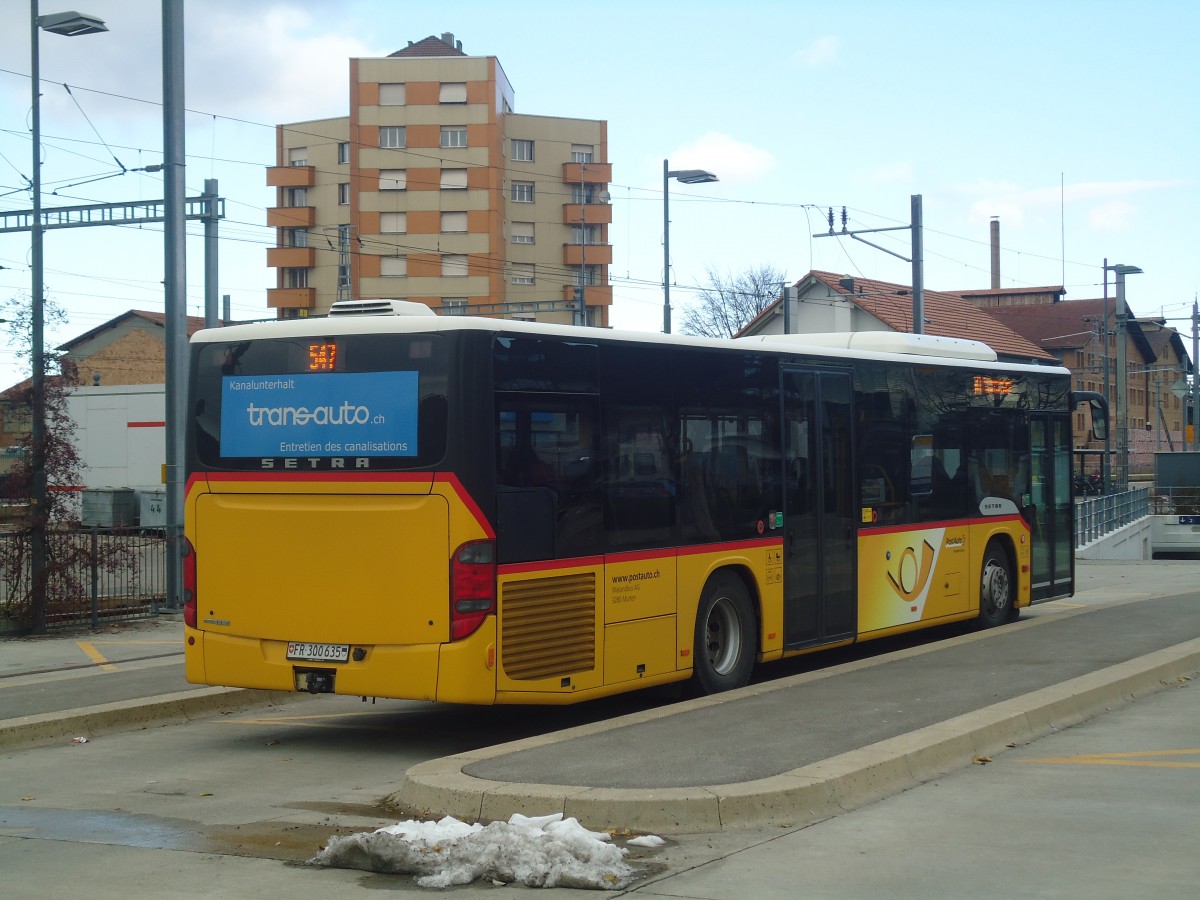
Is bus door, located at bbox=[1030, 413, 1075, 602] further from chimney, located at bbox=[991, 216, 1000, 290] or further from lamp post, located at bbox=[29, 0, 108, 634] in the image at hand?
chimney, located at bbox=[991, 216, 1000, 290]

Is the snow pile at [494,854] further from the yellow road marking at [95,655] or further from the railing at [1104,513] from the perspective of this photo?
the railing at [1104,513]

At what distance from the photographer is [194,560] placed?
1049 cm

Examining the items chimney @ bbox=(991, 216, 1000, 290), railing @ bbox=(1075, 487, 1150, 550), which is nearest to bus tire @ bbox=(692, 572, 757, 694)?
railing @ bbox=(1075, 487, 1150, 550)

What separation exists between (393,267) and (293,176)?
828 centimetres

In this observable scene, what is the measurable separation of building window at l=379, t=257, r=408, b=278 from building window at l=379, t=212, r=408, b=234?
141 cm

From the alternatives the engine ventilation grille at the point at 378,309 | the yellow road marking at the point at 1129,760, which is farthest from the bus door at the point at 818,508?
the yellow road marking at the point at 1129,760

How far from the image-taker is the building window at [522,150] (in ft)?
262

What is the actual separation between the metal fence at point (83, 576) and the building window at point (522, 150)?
62.6m

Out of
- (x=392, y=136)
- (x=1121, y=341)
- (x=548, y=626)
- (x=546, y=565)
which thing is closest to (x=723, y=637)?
(x=548, y=626)

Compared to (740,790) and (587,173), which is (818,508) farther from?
(587,173)

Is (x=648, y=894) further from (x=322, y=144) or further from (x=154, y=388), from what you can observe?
(x=322, y=144)

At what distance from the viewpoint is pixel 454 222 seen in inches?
2975

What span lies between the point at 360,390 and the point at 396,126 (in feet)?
226

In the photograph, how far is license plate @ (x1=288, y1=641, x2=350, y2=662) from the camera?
973 cm
